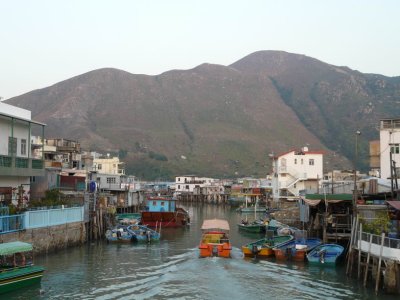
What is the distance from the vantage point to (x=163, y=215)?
210 feet

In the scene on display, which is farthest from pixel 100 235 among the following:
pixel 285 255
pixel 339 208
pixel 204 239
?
pixel 339 208

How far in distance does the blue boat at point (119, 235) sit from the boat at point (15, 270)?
1873 centimetres

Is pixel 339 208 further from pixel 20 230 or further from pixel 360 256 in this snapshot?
pixel 20 230

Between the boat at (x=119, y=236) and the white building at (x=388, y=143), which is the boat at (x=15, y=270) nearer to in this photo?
the boat at (x=119, y=236)

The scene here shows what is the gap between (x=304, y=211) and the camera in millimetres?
52281

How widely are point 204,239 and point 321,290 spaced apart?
1519 cm

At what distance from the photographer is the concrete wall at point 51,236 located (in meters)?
32.5

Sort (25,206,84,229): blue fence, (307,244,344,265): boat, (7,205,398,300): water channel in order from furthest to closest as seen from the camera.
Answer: (307,244,344,265): boat, (25,206,84,229): blue fence, (7,205,398,300): water channel

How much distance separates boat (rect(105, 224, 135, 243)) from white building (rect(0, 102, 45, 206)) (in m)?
8.89

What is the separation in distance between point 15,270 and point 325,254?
20.9 m

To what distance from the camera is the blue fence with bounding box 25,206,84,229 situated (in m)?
34.1

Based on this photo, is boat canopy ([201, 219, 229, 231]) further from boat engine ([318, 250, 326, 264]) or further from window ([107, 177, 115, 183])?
window ([107, 177, 115, 183])

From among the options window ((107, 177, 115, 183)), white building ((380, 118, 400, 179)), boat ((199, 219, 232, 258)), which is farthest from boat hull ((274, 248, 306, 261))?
window ((107, 177, 115, 183))

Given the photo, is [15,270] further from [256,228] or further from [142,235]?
[256,228]
